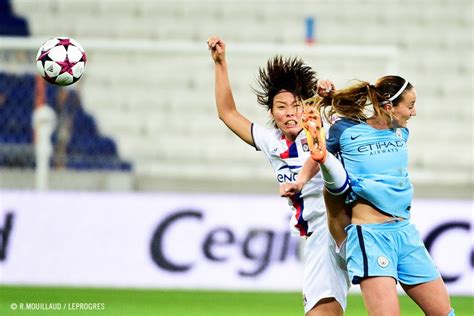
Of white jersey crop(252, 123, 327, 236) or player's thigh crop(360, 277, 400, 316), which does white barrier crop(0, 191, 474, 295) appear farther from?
player's thigh crop(360, 277, 400, 316)

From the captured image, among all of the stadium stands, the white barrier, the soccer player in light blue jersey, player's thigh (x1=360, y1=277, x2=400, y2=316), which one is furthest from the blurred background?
player's thigh (x1=360, y1=277, x2=400, y2=316)

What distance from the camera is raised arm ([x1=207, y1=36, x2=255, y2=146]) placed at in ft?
20.9

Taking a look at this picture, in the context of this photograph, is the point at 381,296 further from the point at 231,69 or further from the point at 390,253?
the point at 231,69

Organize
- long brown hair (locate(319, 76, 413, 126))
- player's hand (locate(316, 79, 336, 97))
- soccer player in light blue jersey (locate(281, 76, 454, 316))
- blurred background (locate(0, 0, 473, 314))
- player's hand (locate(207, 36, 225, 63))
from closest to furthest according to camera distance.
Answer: soccer player in light blue jersey (locate(281, 76, 454, 316)), long brown hair (locate(319, 76, 413, 126)), player's hand (locate(316, 79, 336, 97)), player's hand (locate(207, 36, 225, 63)), blurred background (locate(0, 0, 473, 314))

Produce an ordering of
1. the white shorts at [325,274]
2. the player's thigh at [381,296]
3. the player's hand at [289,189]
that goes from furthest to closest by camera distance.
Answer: the white shorts at [325,274]
the player's thigh at [381,296]
the player's hand at [289,189]

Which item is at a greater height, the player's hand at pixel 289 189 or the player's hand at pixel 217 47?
the player's hand at pixel 217 47

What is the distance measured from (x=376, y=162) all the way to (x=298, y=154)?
27.2 inches

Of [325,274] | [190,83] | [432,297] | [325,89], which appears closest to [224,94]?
[325,89]

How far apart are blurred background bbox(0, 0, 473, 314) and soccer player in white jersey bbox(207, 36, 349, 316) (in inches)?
205

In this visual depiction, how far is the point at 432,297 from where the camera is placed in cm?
559

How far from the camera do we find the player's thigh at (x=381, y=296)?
540cm

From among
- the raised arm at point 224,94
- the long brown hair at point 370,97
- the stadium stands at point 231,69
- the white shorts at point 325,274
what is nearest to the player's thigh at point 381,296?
the white shorts at point 325,274

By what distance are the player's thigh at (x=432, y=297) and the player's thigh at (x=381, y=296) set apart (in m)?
0.19

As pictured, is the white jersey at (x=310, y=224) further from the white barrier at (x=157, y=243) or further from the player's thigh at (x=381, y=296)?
the white barrier at (x=157, y=243)
